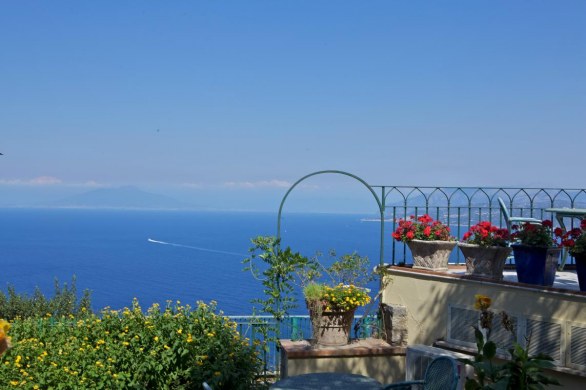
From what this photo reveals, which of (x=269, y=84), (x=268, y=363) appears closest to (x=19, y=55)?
(x=269, y=84)

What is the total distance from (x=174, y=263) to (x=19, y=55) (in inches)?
1595

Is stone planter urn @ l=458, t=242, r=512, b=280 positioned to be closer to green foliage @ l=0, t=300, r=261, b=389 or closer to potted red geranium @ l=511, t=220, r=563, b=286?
potted red geranium @ l=511, t=220, r=563, b=286

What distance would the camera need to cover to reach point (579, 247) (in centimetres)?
571

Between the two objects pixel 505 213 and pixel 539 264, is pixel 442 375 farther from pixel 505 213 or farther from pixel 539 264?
pixel 505 213

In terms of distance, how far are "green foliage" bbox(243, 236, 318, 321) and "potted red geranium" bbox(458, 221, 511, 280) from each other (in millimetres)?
1737

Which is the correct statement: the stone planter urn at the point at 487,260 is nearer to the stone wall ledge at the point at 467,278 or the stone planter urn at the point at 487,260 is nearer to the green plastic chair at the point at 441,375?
the stone wall ledge at the point at 467,278

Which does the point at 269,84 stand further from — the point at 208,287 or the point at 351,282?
the point at 351,282

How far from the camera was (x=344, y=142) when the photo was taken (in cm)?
12812

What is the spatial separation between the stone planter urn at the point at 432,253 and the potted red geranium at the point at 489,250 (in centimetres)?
41

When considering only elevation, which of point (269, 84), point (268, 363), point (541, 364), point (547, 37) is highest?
point (269, 84)

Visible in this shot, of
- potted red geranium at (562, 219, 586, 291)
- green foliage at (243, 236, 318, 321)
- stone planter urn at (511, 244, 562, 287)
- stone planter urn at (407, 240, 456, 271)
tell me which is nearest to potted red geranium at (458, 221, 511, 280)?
stone planter urn at (511, 244, 562, 287)

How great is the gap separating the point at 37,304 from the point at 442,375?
1322 centimetres

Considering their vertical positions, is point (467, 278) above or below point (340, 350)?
above

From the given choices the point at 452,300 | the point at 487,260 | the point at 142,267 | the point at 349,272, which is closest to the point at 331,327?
the point at 349,272
